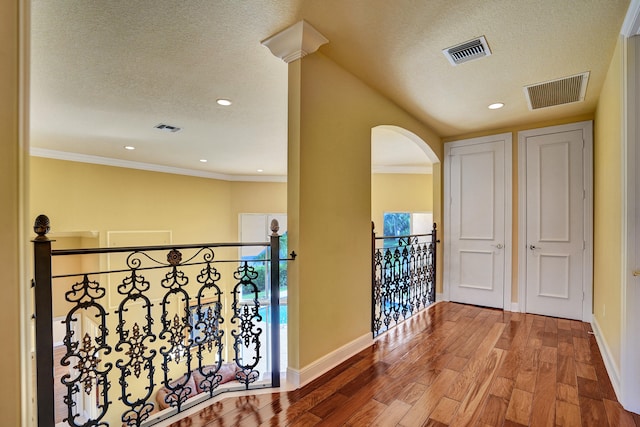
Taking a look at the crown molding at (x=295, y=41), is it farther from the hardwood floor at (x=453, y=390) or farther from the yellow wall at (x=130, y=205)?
the yellow wall at (x=130, y=205)

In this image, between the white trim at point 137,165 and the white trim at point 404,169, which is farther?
the white trim at point 404,169

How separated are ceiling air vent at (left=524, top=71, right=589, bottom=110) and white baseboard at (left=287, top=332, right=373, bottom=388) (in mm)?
2865

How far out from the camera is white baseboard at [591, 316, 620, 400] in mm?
→ 2039

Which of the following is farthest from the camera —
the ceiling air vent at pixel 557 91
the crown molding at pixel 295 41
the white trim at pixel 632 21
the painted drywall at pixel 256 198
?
the painted drywall at pixel 256 198

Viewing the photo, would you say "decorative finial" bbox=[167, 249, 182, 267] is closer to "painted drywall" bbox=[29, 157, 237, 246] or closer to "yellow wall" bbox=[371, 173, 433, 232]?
"painted drywall" bbox=[29, 157, 237, 246]

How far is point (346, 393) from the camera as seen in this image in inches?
80.6

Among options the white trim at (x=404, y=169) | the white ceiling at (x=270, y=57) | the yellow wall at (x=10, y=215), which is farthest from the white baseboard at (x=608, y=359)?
the white trim at (x=404, y=169)

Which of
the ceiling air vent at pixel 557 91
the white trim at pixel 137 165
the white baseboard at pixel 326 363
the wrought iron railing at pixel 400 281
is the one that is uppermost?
the ceiling air vent at pixel 557 91

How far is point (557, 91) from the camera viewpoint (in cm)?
295

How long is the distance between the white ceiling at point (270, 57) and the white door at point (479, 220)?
42cm

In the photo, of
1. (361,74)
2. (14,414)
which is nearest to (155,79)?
(361,74)

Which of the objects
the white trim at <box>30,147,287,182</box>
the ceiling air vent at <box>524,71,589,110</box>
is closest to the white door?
the ceiling air vent at <box>524,71,589,110</box>

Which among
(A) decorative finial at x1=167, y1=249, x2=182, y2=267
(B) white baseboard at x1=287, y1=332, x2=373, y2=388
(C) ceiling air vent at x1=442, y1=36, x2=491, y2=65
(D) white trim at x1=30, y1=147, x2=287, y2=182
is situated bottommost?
(B) white baseboard at x1=287, y1=332, x2=373, y2=388

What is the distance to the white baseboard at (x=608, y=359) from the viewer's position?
204 centimetres
